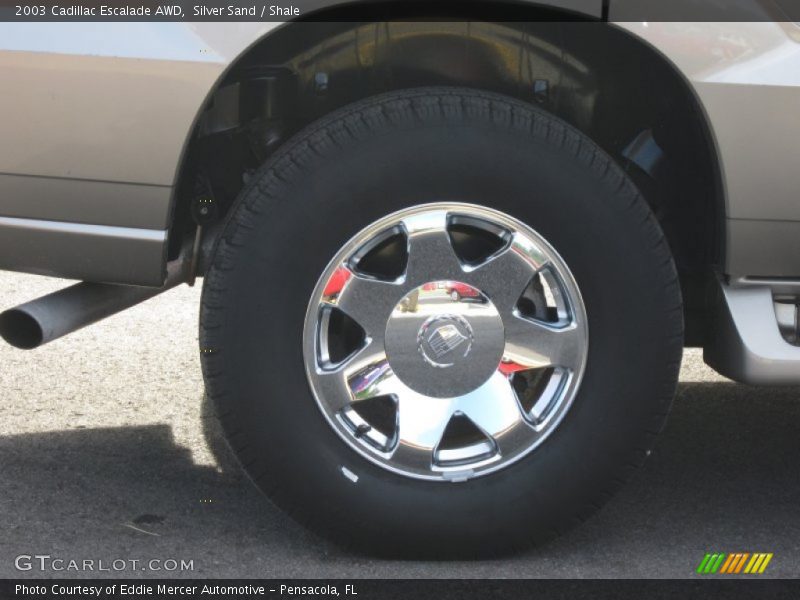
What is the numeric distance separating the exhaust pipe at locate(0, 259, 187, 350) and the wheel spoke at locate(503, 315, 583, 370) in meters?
0.77

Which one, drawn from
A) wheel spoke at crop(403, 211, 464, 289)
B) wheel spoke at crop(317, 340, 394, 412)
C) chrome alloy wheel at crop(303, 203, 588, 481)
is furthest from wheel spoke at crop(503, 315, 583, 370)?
wheel spoke at crop(317, 340, 394, 412)

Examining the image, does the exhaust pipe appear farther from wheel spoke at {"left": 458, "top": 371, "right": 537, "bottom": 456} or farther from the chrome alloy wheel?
wheel spoke at {"left": 458, "top": 371, "right": 537, "bottom": 456}

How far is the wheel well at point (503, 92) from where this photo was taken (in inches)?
104

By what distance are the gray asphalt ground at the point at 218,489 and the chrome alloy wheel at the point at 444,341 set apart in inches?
11.1

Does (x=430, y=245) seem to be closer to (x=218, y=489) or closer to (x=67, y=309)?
(x=67, y=309)

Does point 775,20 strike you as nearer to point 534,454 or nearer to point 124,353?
point 534,454

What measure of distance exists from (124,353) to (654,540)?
7.56 ft

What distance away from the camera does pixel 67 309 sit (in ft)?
8.86

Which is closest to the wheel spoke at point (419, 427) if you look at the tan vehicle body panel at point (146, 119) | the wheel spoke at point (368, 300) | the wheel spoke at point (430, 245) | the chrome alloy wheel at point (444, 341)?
the chrome alloy wheel at point (444, 341)

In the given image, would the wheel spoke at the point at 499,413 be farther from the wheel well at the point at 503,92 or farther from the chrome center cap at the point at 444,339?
the wheel well at the point at 503,92

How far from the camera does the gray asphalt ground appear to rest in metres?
2.68

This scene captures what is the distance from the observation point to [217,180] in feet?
9.52

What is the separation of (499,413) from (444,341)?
0.64 feet

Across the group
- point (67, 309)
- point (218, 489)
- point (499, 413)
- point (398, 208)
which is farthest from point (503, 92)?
point (218, 489)
